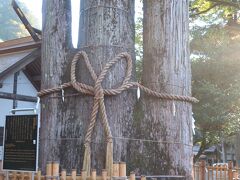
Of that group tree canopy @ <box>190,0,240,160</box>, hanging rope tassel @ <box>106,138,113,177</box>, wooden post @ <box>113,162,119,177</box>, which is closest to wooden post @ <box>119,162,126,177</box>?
wooden post @ <box>113,162,119,177</box>

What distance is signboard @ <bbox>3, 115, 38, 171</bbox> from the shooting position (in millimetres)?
3033

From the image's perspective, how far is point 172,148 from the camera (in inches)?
127

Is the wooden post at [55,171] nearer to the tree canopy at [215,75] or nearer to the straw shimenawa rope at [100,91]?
the straw shimenawa rope at [100,91]

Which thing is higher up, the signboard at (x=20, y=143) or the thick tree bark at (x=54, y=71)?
the thick tree bark at (x=54, y=71)

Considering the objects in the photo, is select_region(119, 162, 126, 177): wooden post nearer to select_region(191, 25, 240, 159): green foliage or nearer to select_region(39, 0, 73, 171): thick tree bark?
select_region(39, 0, 73, 171): thick tree bark

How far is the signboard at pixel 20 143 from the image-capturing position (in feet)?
9.95

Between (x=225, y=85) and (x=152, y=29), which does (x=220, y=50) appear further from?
(x=152, y=29)

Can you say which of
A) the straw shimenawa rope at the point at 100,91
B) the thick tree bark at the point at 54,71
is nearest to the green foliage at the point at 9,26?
the thick tree bark at the point at 54,71

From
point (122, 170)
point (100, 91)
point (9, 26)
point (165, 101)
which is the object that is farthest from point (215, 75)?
point (9, 26)

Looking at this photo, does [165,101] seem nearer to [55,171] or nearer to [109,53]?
[109,53]

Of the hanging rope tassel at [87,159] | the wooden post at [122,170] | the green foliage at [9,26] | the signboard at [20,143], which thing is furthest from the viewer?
the green foliage at [9,26]

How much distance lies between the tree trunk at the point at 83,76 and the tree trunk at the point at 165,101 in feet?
0.53

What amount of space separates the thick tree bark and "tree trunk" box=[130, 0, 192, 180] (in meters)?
0.66

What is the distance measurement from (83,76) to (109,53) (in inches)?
12.2
